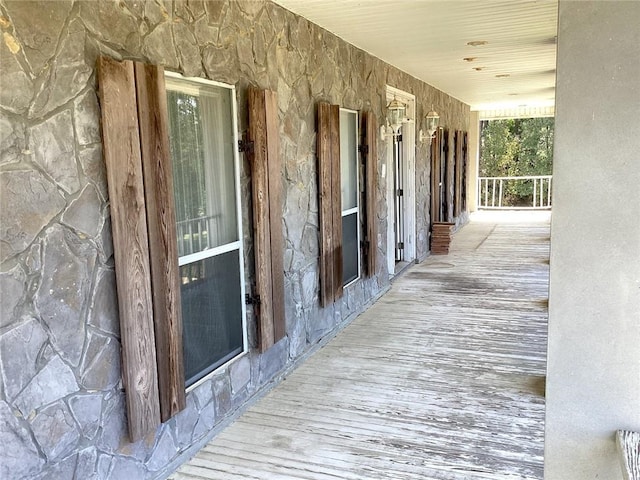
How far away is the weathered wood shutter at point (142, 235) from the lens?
2141 mm

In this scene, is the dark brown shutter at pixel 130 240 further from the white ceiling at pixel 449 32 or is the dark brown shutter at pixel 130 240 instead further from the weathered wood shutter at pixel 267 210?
the white ceiling at pixel 449 32

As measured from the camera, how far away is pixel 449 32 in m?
4.40

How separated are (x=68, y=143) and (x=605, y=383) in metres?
2.00

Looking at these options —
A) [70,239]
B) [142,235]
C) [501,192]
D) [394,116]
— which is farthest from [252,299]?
[501,192]

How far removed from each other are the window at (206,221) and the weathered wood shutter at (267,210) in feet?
0.42

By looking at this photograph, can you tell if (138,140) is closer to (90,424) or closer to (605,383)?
(90,424)

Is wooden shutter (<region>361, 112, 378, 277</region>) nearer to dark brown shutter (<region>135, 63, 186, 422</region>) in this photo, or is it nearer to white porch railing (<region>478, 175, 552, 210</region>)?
dark brown shutter (<region>135, 63, 186, 422</region>)

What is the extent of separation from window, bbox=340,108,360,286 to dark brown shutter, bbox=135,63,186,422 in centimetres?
242

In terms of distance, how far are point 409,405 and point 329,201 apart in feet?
5.84

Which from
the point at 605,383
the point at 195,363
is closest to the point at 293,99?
the point at 195,363

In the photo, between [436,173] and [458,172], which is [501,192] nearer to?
[458,172]

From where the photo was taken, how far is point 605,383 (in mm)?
1347

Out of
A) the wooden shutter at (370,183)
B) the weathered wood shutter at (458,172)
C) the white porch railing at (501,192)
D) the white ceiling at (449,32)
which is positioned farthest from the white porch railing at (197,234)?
the white porch railing at (501,192)

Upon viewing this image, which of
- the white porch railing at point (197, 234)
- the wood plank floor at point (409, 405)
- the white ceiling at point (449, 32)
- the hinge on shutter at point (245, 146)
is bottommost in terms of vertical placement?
the wood plank floor at point (409, 405)
